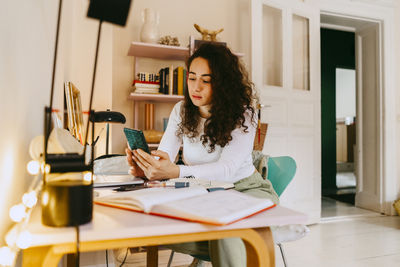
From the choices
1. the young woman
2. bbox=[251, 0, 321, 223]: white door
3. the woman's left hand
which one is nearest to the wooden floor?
bbox=[251, 0, 321, 223]: white door

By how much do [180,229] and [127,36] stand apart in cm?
269

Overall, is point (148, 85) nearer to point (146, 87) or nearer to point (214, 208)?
point (146, 87)

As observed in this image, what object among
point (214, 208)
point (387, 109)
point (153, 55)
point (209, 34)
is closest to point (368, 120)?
point (387, 109)

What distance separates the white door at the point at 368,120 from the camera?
369 centimetres

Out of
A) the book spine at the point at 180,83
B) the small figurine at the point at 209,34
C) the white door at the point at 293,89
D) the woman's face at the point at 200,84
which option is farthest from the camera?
the white door at the point at 293,89

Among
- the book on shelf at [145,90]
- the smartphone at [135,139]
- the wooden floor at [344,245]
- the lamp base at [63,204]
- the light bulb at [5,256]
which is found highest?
the book on shelf at [145,90]

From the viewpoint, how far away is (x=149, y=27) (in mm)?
2697

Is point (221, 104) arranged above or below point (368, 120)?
below

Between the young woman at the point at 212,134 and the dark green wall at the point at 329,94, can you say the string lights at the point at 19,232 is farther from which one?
the dark green wall at the point at 329,94

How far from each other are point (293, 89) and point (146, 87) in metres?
1.59

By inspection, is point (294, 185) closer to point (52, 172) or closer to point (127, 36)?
point (127, 36)

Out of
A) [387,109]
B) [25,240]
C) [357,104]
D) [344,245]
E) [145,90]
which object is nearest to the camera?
[25,240]

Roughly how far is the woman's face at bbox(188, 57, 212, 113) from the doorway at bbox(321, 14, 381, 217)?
2.62m

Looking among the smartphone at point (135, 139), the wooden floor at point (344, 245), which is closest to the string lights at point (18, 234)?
the smartphone at point (135, 139)
